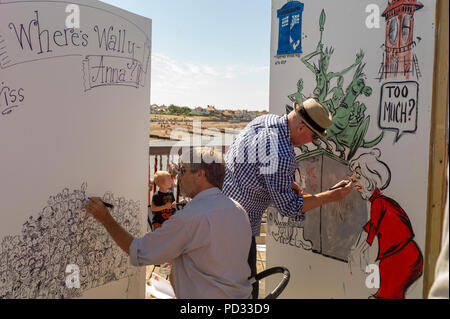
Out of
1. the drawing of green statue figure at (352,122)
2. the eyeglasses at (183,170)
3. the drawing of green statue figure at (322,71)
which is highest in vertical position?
the drawing of green statue figure at (322,71)

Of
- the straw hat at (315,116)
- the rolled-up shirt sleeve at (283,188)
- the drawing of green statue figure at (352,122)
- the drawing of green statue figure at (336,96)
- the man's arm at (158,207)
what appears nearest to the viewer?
the rolled-up shirt sleeve at (283,188)

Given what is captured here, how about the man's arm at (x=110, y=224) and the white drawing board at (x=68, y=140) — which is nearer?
the man's arm at (x=110, y=224)

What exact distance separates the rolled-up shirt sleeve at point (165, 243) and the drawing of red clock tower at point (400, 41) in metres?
1.56

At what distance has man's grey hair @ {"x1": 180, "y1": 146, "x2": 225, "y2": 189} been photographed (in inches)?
71.3

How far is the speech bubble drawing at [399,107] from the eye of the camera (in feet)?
7.59

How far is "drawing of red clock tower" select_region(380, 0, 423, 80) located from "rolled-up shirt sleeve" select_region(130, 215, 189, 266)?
1.56m

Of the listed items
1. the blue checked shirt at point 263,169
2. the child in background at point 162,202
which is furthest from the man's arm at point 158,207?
the blue checked shirt at point 263,169

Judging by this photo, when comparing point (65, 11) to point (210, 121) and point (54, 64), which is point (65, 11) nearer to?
point (54, 64)

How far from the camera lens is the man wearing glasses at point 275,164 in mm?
2312

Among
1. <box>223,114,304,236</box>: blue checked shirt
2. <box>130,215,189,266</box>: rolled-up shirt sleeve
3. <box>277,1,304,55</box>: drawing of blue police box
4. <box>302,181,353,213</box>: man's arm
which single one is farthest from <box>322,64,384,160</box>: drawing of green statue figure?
<box>130,215,189,266</box>: rolled-up shirt sleeve

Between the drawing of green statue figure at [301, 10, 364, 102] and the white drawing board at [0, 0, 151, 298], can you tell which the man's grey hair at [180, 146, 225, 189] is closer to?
the white drawing board at [0, 0, 151, 298]

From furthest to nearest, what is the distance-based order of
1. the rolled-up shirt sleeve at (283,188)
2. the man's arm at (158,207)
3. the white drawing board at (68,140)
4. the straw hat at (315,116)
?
the man's arm at (158,207)
the straw hat at (315,116)
the rolled-up shirt sleeve at (283,188)
the white drawing board at (68,140)

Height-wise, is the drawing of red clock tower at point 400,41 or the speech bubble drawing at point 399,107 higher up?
the drawing of red clock tower at point 400,41

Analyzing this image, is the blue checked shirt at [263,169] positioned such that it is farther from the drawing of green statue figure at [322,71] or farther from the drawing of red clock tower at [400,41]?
the drawing of red clock tower at [400,41]
